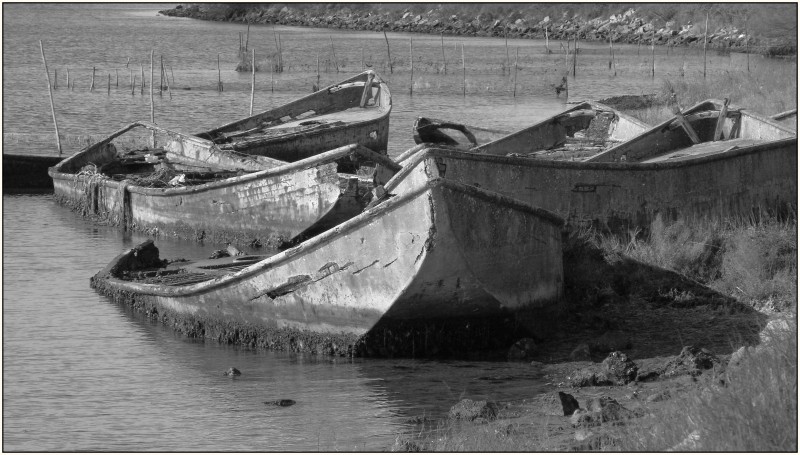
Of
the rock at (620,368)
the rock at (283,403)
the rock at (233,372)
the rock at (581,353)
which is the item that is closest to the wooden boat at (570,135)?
the rock at (581,353)

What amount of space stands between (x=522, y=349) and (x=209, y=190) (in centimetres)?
801

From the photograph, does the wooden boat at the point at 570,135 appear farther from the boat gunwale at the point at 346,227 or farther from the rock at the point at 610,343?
the rock at the point at 610,343

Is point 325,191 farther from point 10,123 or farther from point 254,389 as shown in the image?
point 10,123

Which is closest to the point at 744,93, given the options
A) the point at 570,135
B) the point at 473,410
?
the point at 570,135

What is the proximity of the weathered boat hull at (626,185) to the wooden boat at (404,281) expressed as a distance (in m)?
1.85

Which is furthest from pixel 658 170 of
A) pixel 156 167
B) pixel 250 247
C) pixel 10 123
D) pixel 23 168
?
pixel 10 123

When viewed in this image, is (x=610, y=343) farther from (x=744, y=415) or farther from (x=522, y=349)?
(x=744, y=415)

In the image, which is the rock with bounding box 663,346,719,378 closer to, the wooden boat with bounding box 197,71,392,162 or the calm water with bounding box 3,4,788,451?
the calm water with bounding box 3,4,788,451

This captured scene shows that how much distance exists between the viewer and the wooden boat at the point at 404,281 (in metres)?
10.1

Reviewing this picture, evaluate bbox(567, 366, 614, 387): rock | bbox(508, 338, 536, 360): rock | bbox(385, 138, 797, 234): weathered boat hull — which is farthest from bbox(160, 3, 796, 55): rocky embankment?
bbox(567, 366, 614, 387): rock

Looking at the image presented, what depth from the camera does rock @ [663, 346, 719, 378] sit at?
9523mm

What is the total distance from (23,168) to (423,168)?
13887 mm

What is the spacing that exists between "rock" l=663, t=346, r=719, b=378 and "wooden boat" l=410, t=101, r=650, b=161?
8373mm

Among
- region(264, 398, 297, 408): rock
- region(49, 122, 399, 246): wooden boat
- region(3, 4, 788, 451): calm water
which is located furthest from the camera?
region(49, 122, 399, 246): wooden boat
